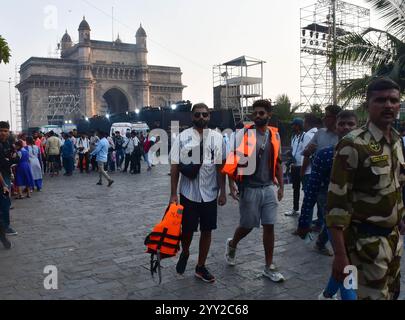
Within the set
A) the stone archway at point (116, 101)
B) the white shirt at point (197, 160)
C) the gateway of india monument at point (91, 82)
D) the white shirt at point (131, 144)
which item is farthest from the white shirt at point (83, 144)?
the stone archway at point (116, 101)

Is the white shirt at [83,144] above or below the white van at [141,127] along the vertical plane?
below

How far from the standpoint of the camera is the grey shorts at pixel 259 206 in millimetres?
4051

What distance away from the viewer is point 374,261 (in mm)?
2186

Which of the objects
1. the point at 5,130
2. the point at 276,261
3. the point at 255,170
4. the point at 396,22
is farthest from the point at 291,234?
the point at 396,22

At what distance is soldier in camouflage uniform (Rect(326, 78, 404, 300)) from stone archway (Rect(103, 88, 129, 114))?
64155mm

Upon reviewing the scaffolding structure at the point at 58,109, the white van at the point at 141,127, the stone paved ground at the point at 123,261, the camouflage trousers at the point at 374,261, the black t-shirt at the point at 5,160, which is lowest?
the stone paved ground at the point at 123,261

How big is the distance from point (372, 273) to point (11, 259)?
14.1ft

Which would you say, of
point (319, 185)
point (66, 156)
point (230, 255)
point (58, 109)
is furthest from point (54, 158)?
point (58, 109)

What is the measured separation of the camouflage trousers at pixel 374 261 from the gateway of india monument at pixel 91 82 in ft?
175

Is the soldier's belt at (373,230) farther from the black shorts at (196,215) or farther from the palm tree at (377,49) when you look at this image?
the palm tree at (377,49)

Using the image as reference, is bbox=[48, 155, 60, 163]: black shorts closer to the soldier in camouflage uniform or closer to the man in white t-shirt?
the man in white t-shirt

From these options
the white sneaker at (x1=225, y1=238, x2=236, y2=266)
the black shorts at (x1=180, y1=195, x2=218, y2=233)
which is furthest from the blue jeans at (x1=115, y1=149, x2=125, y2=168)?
the black shorts at (x1=180, y1=195, x2=218, y2=233)
